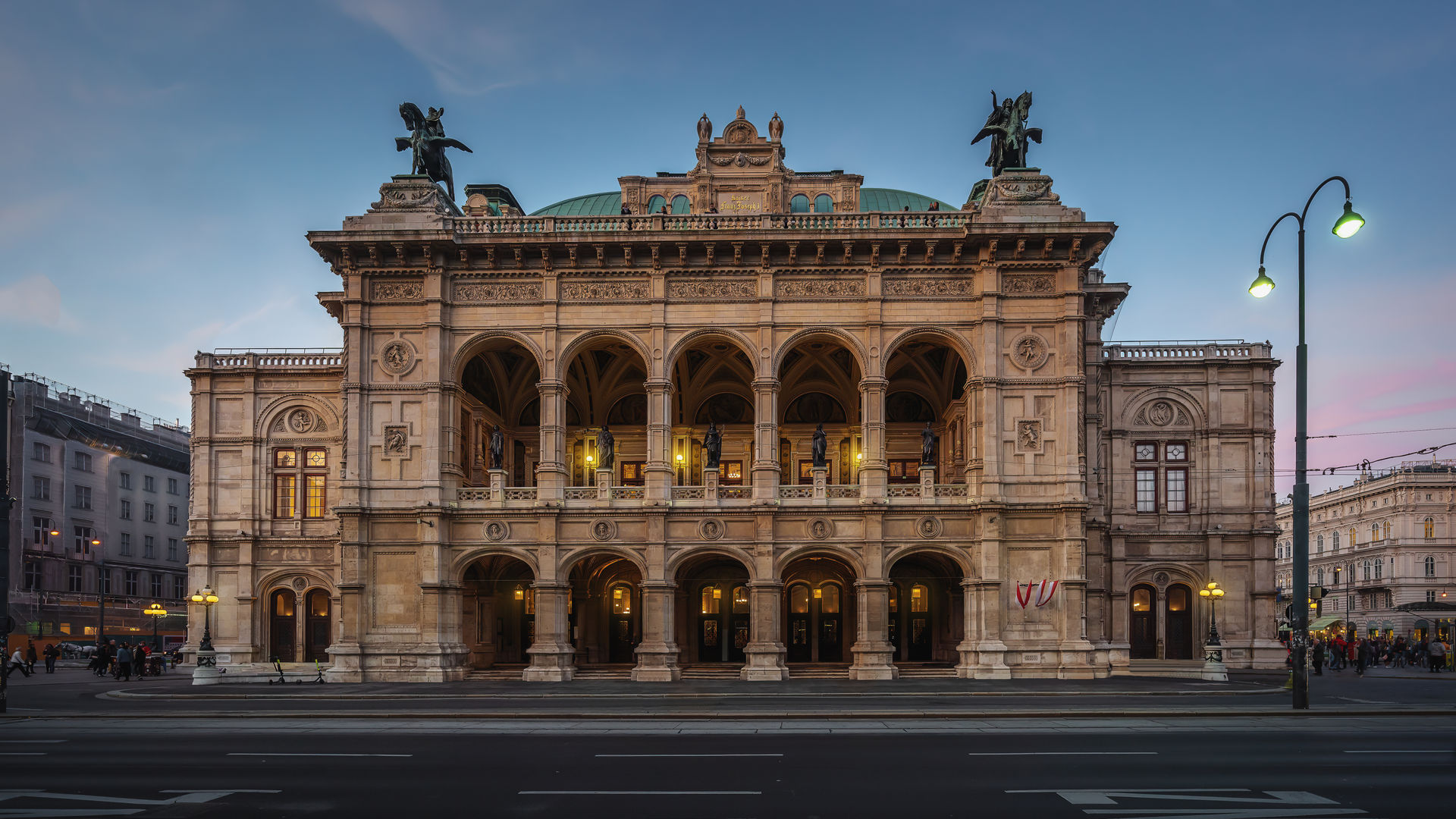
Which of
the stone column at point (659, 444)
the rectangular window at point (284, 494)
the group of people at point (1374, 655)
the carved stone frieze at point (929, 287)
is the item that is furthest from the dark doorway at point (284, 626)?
the group of people at point (1374, 655)

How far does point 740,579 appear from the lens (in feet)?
134

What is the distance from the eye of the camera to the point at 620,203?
170 ft

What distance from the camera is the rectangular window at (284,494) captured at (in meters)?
46.6

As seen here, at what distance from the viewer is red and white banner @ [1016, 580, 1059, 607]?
36.3m

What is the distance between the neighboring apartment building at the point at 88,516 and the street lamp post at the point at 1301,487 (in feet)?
207

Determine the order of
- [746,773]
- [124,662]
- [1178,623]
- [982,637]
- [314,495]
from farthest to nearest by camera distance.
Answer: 1. [314,495]
2. [1178,623]
3. [124,662]
4. [982,637]
5. [746,773]

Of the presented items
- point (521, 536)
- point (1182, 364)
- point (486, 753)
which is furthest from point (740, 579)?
point (486, 753)

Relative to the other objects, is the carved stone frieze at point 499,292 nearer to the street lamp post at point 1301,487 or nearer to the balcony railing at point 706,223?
the balcony railing at point 706,223

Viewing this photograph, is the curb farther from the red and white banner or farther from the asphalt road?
the red and white banner

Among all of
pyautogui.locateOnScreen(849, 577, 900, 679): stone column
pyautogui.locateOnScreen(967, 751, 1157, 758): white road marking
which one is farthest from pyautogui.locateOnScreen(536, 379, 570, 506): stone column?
pyautogui.locateOnScreen(967, 751, 1157, 758): white road marking

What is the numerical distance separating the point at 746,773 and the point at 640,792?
2.15m

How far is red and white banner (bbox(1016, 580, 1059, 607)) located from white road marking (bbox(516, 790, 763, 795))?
24318mm

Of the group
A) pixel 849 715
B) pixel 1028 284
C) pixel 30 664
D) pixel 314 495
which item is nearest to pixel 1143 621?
pixel 1028 284

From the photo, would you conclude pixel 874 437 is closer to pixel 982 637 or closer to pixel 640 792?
pixel 982 637
